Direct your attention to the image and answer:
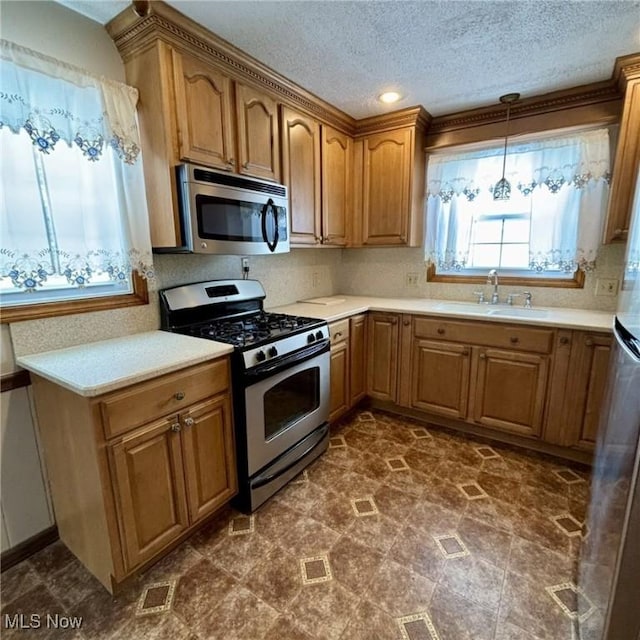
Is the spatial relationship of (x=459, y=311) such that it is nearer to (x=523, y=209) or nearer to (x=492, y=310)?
(x=492, y=310)

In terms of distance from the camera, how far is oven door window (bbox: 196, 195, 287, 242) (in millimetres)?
1781

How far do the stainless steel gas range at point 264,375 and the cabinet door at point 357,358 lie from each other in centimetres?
45

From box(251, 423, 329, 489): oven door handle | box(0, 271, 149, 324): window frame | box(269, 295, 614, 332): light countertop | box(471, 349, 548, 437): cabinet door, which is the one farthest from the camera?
box(471, 349, 548, 437): cabinet door

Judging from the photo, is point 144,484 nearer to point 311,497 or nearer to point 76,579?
point 76,579

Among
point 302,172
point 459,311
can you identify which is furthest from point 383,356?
point 302,172

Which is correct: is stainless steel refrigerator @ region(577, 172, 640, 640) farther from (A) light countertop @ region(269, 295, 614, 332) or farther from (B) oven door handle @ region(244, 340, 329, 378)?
(B) oven door handle @ region(244, 340, 329, 378)

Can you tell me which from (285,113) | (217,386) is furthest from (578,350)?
(285,113)

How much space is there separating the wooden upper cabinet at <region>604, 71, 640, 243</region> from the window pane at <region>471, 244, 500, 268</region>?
715 millimetres

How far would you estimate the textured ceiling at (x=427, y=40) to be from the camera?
Answer: 156 cm

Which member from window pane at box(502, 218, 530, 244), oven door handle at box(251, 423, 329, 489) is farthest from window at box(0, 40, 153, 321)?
window pane at box(502, 218, 530, 244)

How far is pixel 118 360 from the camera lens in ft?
4.74

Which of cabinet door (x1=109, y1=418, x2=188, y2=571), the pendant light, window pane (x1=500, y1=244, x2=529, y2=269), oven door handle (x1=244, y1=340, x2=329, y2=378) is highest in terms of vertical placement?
the pendant light

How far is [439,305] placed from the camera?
282 cm

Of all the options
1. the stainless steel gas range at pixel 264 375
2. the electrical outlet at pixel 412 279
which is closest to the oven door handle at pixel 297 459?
the stainless steel gas range at pixel 264 375
